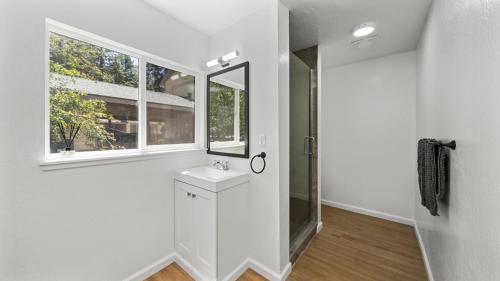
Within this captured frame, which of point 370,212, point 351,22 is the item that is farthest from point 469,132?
point 370,212

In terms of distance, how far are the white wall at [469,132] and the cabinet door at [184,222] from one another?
1759 millimetres

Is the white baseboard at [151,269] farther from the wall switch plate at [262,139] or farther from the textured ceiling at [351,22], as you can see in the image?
the textured ceiling at [351,22]

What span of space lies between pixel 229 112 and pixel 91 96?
1176 mm

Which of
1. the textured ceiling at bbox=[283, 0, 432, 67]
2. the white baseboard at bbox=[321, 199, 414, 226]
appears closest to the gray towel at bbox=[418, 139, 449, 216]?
the textured ceiling at bbox=[283, 0, 432, 67]

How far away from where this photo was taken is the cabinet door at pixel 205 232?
150 centimetres

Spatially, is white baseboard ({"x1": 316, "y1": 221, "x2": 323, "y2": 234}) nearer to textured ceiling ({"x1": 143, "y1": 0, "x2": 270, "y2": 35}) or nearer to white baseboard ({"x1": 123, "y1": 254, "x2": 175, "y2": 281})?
white baseboard ({"x1": 123, "y1": 254, "x2": 175, "y2": 281})

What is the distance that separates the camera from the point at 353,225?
2.59 meters

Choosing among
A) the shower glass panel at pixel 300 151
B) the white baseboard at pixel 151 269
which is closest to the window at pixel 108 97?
the white baseboard at pixel 151 269

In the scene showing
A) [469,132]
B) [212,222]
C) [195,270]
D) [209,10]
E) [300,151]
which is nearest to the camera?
[469,132]

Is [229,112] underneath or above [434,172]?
above

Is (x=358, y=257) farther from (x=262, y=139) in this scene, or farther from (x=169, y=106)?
(x=169, y=106)

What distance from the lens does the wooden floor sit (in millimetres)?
1682

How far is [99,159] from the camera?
1403mm

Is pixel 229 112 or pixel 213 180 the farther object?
pixel 229 112
